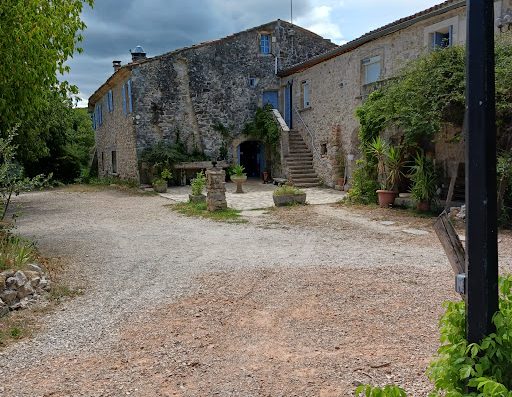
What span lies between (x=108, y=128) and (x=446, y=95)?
19.5 m

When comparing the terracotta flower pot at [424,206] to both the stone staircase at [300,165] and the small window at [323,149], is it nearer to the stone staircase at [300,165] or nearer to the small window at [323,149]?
the stone staircase at [300,165]

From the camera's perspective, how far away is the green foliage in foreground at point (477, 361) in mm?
1895

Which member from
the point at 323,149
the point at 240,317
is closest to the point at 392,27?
the point at 323,149

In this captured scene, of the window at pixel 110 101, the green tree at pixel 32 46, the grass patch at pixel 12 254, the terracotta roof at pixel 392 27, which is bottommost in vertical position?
the grass patch at pixel 12 254

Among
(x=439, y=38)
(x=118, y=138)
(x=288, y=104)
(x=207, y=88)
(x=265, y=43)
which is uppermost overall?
(x=265, y=43)

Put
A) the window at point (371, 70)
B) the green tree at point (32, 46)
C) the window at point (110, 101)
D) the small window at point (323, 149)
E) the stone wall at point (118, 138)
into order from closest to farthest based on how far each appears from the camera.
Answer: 1. the green tree at point (32, 46)
2. the window at point (371, 70)
3. the small window at point (323, 149)
4. the stone wall at point (118, 138)
5. the window at point (110, 101)

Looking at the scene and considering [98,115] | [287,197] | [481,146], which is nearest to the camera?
[481,146]

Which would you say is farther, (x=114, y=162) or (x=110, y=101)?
(x=114, y=162)

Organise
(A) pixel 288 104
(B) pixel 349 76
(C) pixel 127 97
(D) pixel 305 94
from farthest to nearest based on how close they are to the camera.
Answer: (A) pixel 288 104 → (C) pixel 127 97 → (D) pixel 305 94 → (B) pixel 349 76

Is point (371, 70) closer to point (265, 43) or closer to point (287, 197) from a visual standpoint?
point (287, 197)

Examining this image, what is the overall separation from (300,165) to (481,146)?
1698 centimetres

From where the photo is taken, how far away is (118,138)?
75.1 feet

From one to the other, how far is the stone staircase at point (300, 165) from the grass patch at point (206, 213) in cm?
573

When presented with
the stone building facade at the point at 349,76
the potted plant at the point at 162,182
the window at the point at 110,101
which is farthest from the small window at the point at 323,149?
the window at the point at 110,101
